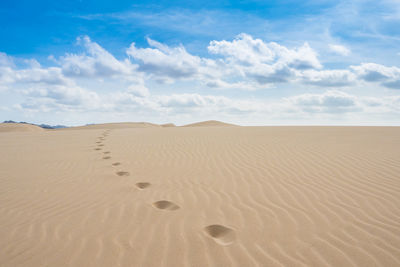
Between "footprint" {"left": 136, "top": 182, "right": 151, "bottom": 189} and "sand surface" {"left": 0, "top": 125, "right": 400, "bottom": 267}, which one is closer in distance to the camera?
"sand surface" {"left": 0, "top": 125, "right": 400, "bottom": 267}

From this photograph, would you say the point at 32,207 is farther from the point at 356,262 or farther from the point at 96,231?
the point at 356,262

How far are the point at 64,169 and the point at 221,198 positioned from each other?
160 inches

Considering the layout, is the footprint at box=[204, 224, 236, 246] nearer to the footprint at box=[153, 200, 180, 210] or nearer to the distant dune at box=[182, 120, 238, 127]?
the footprint at box=[153, 200, 180, 210]

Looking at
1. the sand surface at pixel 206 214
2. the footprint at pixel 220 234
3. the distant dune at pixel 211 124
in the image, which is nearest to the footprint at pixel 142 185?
the sand surface at pixel 206 214

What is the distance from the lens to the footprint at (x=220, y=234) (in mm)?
2627

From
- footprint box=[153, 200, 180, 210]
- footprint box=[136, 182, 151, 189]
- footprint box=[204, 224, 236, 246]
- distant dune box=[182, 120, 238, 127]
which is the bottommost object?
footprint box=[204, 224, 236, 246]

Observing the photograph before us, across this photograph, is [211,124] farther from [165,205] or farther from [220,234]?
[220,234]

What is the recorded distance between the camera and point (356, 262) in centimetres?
227

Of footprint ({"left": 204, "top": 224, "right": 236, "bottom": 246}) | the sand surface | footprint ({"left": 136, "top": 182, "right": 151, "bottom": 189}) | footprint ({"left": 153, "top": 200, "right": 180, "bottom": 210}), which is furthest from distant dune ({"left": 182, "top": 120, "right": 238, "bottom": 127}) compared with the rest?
footprint ({"left": 204, "top": 224, "right": 236, "bottom": 246})

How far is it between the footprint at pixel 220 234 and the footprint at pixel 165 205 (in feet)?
2.47

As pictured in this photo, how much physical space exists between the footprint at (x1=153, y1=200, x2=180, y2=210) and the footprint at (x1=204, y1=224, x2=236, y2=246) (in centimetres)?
75

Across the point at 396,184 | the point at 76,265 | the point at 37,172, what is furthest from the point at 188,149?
the point at 76,265

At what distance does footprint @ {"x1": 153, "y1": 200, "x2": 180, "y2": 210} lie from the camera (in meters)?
3.53

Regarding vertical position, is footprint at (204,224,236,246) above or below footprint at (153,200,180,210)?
below
